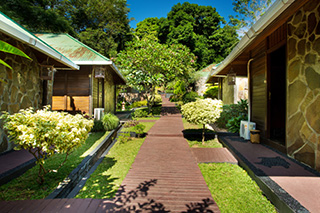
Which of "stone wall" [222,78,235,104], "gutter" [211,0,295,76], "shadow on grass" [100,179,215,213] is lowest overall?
"shadow on grass" [100,179,215,213]

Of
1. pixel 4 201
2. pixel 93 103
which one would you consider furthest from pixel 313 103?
pixel 93 103

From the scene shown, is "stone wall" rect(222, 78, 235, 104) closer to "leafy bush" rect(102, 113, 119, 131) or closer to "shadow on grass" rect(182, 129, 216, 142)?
"shadow on grass" rect(182, 129, 216, 142)

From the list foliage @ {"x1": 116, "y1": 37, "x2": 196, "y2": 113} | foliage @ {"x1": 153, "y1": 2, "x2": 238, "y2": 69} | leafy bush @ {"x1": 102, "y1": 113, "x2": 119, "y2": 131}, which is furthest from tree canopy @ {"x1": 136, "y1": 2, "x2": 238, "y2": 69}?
leafy bush @ {"x1": 102, "y1": 113, "x2": 119, "y2": 131}

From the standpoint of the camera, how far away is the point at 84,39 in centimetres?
2322

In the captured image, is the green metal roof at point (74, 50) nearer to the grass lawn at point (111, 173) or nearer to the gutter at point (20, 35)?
the gutter at point (20, 35)

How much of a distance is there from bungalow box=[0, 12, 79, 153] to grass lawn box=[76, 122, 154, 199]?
259 cm

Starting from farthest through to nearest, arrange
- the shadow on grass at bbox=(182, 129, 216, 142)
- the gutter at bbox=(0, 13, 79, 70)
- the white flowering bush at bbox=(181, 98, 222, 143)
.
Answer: the shadow on grass at bbox=(182, 129, 216, 142) < the white flowering bush at bbox=(181, 98, 222, 143) < the gutter at bbox=(0, 13, 79, 70)

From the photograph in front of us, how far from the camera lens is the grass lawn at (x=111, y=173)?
3.03 meters

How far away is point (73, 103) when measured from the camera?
862 centimetres

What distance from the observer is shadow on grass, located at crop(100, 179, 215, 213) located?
248 cm

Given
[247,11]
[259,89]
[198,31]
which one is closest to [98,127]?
[259,89]

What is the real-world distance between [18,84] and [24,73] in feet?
1.47

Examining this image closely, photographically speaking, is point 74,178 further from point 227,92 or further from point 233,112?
point 227,92

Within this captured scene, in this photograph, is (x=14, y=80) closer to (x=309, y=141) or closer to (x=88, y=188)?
(x=88, y=188)
